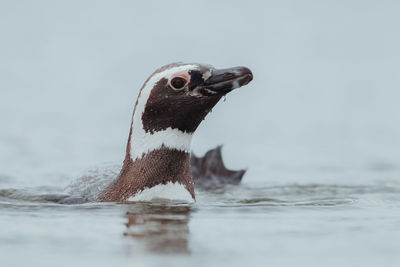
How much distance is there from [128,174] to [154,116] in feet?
1.93

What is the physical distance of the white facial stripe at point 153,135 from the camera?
779 centimetres

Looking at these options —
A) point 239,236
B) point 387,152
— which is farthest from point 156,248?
point 387,152

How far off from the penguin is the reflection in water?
11.3 inches

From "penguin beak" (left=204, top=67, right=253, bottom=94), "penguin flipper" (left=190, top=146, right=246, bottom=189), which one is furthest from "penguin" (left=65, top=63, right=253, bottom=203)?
"penguin flipper" (left=190, top=146, right=246, bottom=189)

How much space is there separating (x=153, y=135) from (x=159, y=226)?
5.19 ft

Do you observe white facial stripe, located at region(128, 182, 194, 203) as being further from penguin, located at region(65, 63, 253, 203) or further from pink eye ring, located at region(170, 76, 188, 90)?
pink eye ring, located at region(170, 76, 188, 90)

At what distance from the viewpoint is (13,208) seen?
7.63 metres

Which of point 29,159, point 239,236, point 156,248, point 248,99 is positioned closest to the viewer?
point 156,248

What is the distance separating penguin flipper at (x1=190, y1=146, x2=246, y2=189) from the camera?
11.2 meters

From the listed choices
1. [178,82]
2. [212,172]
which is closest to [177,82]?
[178,82]

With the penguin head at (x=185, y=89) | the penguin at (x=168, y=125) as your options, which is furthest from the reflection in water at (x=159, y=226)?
the penguin head at (x=185, y=89)

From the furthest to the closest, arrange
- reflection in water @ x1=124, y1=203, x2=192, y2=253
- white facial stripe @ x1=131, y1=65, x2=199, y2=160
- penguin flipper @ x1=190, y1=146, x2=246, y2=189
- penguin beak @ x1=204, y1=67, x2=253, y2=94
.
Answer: penguin flipper @ x1=190, y1=146, x2=246, y2=189, white facial stripe @ x1=131, y1=65, x2=199, y2=160, penguin beak @ x1=204, y1=67, x2=253, y2=94, reflection in water @ x1=124, y1=203, x2=192, y2=253

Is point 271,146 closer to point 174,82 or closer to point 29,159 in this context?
point 29,159

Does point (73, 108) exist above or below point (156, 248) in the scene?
above
